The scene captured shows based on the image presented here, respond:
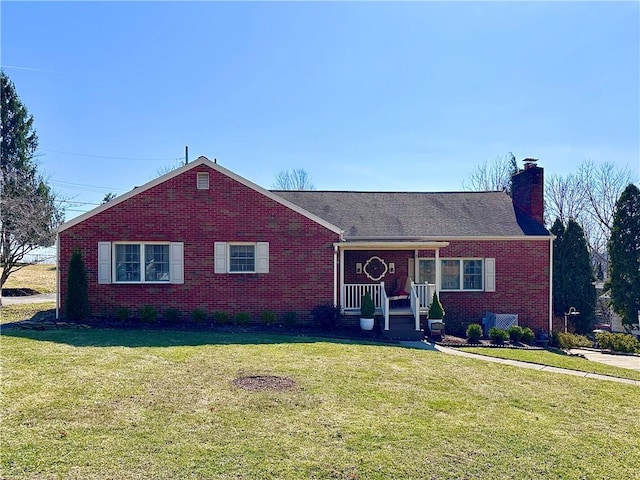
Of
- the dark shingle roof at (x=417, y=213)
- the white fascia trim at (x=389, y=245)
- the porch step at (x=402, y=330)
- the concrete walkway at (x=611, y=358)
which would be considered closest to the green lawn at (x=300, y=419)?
the concrete walkway at (x=611, y=358)

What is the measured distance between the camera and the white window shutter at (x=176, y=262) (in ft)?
47.4

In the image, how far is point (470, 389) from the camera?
7688mm

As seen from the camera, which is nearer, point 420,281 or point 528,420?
point 528,420

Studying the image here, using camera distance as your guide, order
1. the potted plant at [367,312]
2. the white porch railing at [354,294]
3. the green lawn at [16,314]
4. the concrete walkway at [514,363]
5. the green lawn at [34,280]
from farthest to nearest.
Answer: the green lawn at [34,280]
the white porch railing at [354,294]
the potted plant at [367,312]
the green lawn at [16,314]
the concrete walkway at [514,363]

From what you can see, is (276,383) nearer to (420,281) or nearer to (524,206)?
(420,281)

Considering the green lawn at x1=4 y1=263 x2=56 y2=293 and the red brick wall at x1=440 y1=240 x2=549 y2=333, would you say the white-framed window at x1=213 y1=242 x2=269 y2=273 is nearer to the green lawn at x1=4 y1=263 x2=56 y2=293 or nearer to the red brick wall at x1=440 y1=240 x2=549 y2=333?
the red brick wall at x1=440 y1=240 x2=549 y2=333

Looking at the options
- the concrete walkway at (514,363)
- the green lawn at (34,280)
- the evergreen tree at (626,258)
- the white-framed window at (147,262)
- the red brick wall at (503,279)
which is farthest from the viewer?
the green lawn at (34,280)

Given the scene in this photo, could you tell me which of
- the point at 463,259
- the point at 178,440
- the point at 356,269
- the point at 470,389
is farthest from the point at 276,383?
the point at 463,259

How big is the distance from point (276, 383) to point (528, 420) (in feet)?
11.8

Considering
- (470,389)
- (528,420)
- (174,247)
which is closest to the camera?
(528,420)

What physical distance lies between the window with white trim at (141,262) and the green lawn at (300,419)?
197 inches

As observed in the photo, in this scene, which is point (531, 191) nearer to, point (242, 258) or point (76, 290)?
point (242, 258)

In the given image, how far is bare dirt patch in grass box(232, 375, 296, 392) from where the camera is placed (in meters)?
7.14

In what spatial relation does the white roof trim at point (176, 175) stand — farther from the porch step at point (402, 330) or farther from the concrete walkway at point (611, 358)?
the concrete walkway at point (611, 358)
